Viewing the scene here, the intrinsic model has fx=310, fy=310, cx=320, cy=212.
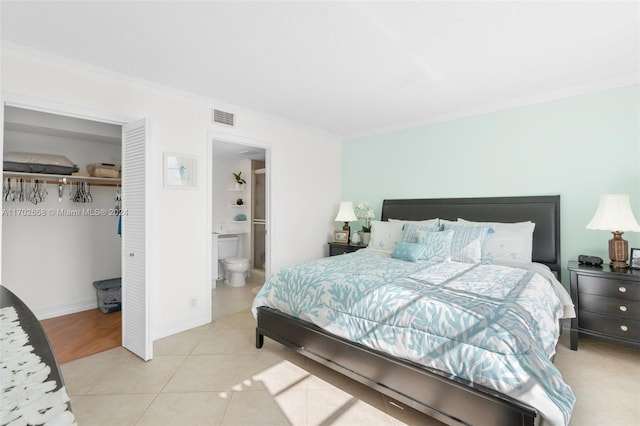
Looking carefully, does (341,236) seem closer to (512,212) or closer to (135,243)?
(512,212)

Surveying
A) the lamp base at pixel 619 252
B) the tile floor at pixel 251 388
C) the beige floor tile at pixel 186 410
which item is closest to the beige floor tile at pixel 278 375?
the tile floor at pixel 251 388

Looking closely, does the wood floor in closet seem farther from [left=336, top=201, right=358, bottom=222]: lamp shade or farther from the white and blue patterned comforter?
[left=336, top=201, right=358, bottom=222]: lamp shade

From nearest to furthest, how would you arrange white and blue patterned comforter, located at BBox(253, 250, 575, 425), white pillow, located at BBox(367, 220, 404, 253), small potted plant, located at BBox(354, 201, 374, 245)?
white and blue patterned comforter, located at BBox(253, 250, 575, 425) → white pillow, located at BBox(367, 220, 404, 253) → small potted plant, located at BBox(354, 201, 374, 245)

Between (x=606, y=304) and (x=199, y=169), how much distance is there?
411cm

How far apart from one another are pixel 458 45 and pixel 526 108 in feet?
5.54

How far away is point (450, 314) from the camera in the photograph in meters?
1.76

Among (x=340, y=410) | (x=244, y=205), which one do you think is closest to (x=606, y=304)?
(x=340, y=410)

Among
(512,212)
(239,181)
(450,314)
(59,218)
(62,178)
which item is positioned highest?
(239,181)

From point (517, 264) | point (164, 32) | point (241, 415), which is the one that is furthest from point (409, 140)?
point (241, 415)

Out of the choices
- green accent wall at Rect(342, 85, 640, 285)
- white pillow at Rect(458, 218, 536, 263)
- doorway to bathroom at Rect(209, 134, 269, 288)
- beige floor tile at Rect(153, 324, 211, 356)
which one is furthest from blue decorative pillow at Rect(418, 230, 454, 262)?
doorway to bathroom at Rect(209, 134, 269, 288)

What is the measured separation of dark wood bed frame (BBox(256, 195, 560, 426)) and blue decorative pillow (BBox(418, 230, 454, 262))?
827 millimetres

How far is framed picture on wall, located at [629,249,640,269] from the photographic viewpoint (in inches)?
108

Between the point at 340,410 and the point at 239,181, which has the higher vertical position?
the point at 239,181

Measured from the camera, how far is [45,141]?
145 inches
